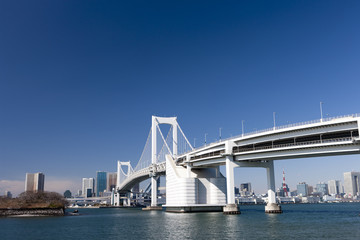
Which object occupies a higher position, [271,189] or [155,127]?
[155,127]

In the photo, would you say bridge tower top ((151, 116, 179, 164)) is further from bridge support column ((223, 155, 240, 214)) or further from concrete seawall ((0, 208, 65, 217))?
bridge support column ((223, 155, 240, 214))

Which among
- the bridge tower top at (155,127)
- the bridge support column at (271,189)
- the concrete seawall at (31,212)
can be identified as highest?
the bridge tower top at (155,127)

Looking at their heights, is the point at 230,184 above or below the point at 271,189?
above

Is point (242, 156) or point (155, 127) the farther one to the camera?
point (155, 127)

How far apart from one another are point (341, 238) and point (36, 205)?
82903 millimetres

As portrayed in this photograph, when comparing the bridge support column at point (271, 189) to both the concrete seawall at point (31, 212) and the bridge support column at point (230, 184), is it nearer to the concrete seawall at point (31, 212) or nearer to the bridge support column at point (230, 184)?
the bridge support column at point (230, 184)

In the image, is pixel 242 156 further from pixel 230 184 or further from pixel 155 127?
pixel 155 127

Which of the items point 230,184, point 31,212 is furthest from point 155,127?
point 230,184

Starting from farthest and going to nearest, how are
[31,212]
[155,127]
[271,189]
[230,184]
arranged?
1. [155,127]
2. [31,212]
3. [271,189]
4. [230,184]

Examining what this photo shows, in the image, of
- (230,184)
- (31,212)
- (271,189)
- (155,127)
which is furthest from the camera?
(155,127)

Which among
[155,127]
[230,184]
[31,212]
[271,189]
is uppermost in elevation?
[155,127]

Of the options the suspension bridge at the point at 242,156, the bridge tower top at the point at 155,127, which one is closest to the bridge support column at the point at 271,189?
the suspension bridge at the point at 242,156

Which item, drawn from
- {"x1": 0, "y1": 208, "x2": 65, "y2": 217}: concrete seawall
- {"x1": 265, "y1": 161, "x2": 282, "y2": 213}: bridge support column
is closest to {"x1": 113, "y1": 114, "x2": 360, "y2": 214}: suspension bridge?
{"x1": 265, "y1": 161, "x2": 282, "y2": 213}: bridge support column

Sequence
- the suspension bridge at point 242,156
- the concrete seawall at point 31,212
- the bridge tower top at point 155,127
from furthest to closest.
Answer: the bridge tower top at point 155,127, the concrete seawall at point 31,212, the suspension bridge at point 242,156
